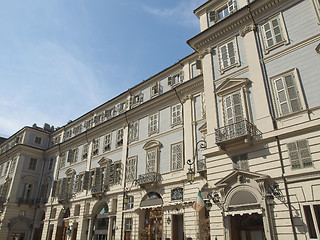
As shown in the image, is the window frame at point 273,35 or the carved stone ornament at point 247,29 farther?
the carved stone ornament at point 247,29

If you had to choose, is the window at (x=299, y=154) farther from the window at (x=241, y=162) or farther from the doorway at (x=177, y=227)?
the doorway at (x=177, y=227)

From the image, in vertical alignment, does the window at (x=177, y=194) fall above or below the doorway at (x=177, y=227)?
above

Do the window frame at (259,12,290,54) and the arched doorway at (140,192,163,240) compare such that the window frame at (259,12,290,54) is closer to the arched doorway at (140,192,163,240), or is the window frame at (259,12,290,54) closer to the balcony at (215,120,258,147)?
the balcony at (215,120,258,147)

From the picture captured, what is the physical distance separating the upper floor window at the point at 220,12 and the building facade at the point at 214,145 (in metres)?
0.08

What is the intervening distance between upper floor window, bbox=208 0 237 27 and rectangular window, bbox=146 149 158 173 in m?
11.3

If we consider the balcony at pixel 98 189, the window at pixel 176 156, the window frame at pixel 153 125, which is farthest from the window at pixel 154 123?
the balcony at pixel 98 189

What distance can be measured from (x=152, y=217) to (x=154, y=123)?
8.11m

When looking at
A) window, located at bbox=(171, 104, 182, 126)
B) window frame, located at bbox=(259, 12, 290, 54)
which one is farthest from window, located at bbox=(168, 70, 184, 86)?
window frame, located at bbox=(259, 12, 290, 54)

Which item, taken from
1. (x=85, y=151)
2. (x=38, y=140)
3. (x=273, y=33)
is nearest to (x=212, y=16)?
(x=273, y=33)

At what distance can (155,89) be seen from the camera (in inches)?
1061

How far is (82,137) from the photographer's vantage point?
3281 centimetres

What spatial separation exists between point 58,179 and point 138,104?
1497 centimetres

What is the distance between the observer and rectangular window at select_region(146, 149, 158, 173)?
22953 mm

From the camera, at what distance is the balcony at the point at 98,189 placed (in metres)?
26.2
